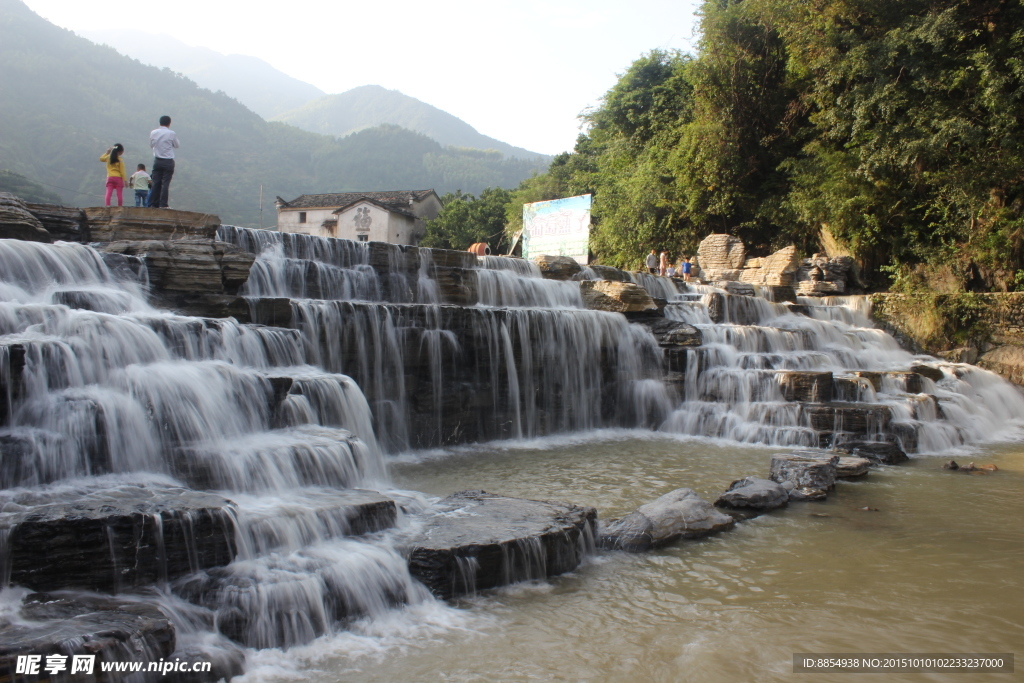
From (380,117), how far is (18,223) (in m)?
188

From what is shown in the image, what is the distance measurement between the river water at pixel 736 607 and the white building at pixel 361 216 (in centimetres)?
3310

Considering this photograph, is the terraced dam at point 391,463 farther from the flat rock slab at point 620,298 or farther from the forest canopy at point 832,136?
the forest canopy at point 832,136

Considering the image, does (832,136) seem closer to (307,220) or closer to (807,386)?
(807,386)

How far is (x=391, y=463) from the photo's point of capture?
890 cm

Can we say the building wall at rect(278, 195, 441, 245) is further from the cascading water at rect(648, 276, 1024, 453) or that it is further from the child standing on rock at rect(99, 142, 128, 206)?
the cascading water at rect(648, 276, 1024, 453)

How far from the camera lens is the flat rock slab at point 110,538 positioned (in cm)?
371

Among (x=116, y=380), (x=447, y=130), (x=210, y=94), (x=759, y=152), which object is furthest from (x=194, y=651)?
(x=447, y=130)

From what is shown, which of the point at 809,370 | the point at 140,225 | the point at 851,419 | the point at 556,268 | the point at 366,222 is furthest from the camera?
the point at 366,222

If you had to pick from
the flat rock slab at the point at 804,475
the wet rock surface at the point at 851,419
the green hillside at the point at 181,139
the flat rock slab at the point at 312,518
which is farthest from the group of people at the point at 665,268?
the green hillside at the point at 181,139

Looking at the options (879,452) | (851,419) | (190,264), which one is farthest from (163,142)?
(879,452)

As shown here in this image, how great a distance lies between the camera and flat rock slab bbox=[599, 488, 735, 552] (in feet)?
18.5

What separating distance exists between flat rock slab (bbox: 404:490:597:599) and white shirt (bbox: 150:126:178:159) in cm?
797

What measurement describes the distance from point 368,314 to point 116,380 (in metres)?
3.90

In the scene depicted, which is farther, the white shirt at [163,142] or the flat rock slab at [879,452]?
the white shirt at [163,142]
